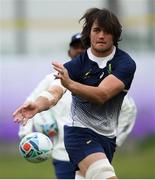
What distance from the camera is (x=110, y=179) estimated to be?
855 centimetres

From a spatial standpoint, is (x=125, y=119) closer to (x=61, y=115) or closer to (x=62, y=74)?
(x=61, y=115)

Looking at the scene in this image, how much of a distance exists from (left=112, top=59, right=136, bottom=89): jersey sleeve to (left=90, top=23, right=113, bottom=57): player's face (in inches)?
7.5

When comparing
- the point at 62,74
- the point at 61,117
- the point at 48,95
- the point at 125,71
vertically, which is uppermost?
the point at 62,74

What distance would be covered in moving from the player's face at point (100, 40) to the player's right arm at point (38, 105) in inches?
20.0

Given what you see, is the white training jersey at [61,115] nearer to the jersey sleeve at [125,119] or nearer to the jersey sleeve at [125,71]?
the jersey sleeve at [125,119]

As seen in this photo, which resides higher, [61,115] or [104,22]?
[104,22]

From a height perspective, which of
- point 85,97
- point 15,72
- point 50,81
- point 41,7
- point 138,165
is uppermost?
point 85,97

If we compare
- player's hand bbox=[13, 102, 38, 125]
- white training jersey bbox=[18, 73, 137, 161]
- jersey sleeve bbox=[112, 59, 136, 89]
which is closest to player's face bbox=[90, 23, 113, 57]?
jersey sleeve bbox=[112, 59, 136, 89]

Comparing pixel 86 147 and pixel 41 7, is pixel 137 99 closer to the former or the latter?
pixel 41 7

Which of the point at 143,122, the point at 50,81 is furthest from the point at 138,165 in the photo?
the point at 50,81

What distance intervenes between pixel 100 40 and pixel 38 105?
2.71 feet

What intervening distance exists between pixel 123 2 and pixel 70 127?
8.73 metres

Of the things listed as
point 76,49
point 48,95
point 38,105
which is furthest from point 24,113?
point 76,49

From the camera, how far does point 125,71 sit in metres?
8.67
